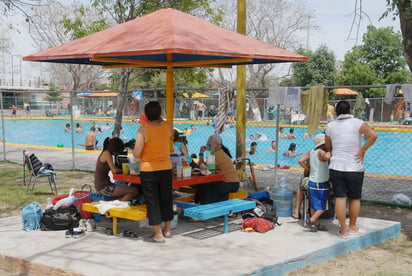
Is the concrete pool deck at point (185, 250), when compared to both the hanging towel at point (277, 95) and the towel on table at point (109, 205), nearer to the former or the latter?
the towel on table at point (109, 205)

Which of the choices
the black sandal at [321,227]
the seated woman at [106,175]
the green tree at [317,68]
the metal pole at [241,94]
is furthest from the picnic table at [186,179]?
the green tree at [317,68]

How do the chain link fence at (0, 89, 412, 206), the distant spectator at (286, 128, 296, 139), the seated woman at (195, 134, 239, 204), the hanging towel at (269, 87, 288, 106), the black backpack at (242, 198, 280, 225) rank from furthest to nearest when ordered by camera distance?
the distant spectator at (286, 128, 296, 139), the chain link fence at (0, 89, 412, 206), the hanging towel at (269, 87, 288, 106), the seated woman at (195, 134, 239, 204), the black backpack at (242, 198, 280, 225)

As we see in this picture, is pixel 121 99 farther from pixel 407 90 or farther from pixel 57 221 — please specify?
pixel 407 90

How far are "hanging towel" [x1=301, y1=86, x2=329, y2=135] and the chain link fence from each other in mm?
755

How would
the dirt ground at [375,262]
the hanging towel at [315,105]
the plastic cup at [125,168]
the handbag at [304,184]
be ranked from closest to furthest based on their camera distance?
1. the dirt ground at [375,262]
2. the plastic cup at [125,168]
3. the handbag at [304,184]
4. the hanging towel at [315,105]

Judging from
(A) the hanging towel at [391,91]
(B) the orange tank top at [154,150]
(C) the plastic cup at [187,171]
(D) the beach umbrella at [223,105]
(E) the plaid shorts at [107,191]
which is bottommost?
(E) the plaid shorts at [107,191]

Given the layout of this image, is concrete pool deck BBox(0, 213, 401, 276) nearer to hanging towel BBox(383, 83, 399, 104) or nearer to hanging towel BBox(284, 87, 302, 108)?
hanging towel BBox(383, 83, 399, 104)

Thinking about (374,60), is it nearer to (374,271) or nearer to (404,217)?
(404,217)

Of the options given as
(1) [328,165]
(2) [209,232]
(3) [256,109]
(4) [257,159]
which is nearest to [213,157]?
(2) [209,232]

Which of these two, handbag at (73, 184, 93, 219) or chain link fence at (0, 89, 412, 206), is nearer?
handbag at (73, 184, 93, 219)

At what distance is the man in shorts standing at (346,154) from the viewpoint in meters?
5.79

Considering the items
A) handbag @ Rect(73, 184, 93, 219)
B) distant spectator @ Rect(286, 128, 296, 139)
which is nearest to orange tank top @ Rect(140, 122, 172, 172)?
handbag @ Rect(73, 184, 93, 219)

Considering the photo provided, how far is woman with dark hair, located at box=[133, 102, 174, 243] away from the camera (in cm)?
554

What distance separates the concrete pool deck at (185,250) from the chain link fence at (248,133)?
2.73 metres
